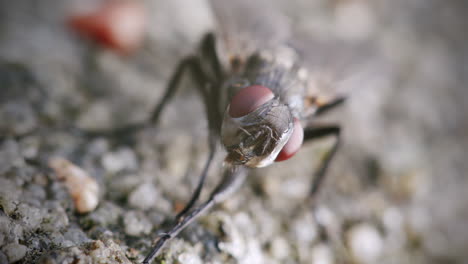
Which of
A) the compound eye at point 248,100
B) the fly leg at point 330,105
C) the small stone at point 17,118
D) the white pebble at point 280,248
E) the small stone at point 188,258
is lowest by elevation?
the white pebble at point 280,248

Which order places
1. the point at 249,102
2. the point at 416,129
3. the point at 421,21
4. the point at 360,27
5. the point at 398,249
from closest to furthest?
the point at 249,102
the point at 398,249
the point at 416,129
the point at 360,27
the point at 421,21

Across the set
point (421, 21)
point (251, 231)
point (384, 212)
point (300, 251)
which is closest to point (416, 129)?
point (384, 212)

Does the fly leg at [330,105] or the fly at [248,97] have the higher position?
the fly at [248,97]

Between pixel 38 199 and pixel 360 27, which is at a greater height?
pixel 38 199

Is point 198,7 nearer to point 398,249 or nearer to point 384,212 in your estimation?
point 384,212

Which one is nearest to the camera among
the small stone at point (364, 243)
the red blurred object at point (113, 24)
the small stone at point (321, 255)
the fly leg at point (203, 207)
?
the fly leg at point (203, 207)

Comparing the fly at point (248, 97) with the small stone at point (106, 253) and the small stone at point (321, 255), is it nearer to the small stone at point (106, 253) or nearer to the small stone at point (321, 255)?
the small stone at point (106, 253)

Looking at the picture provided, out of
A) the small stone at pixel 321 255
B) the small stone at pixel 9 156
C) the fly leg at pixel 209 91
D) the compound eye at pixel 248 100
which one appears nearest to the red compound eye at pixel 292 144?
the compound eye at pixel 248 100
